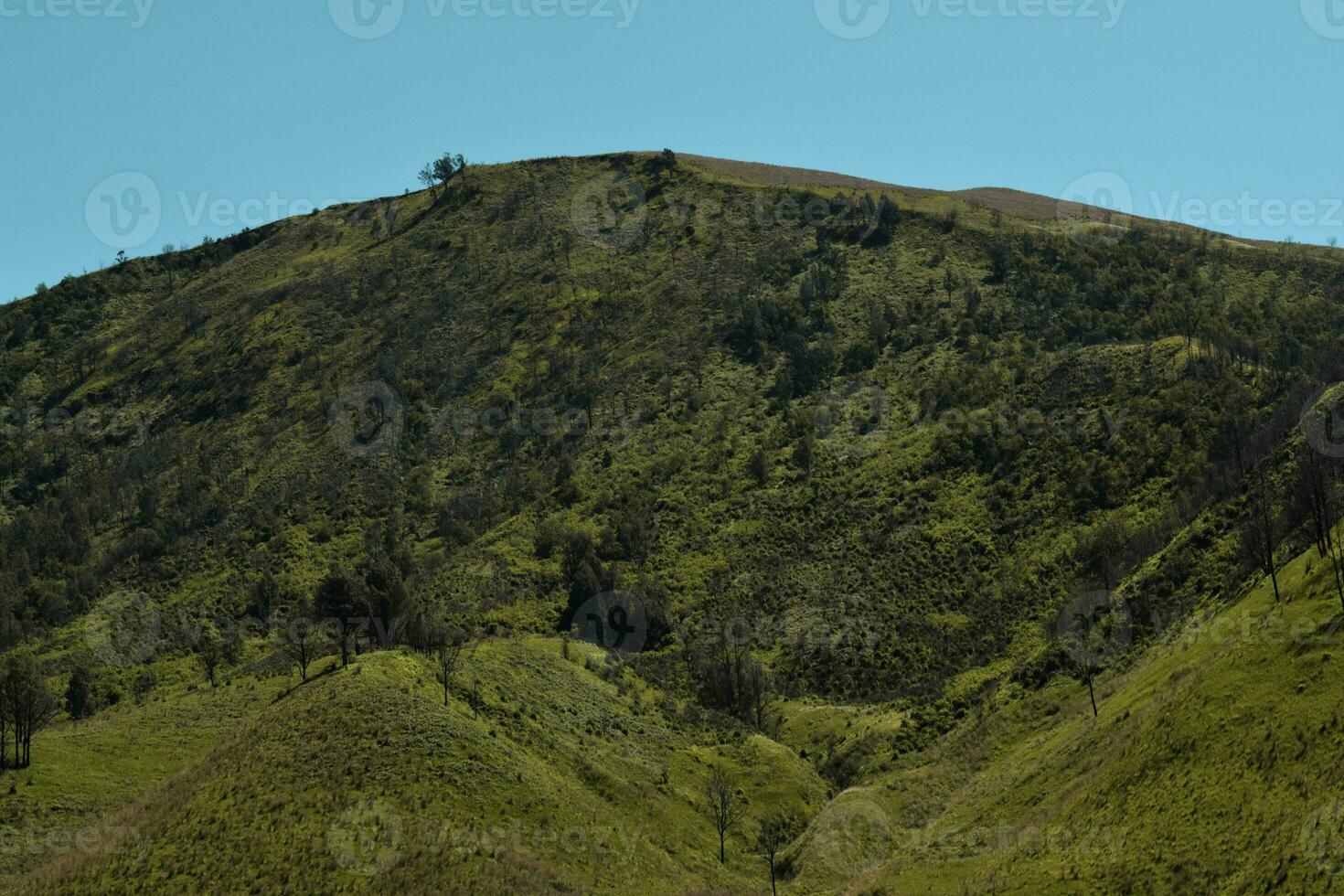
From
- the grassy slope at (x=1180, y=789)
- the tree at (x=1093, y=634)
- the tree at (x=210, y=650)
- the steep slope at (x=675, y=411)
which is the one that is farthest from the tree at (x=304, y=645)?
the tree at (x=1093, y=634)

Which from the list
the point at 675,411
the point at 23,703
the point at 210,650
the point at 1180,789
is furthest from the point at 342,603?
the point at 675,411

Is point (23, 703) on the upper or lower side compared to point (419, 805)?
upper

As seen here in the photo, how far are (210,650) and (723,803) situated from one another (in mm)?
48852

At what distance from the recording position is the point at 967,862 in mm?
48000

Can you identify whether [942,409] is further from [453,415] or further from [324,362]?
[324,362]

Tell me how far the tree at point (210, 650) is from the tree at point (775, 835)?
40999mm

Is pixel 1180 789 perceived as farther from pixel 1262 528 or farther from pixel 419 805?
pixel 1262 528

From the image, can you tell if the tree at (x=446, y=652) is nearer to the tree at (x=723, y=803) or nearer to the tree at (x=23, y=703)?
the tree at (x=723, y=803)

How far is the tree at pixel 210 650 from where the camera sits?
86037 mm

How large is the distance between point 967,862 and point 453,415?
111680 millimetres

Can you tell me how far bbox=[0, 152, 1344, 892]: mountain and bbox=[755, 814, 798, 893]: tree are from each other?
74 centimetres

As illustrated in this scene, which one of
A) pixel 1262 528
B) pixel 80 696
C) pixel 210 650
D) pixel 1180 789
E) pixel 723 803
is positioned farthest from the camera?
pixel 80 696

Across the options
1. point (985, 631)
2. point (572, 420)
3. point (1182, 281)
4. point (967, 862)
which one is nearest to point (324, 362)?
point (572, 420)

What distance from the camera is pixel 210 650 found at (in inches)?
3472
